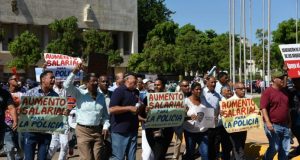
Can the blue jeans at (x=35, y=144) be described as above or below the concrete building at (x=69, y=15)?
below

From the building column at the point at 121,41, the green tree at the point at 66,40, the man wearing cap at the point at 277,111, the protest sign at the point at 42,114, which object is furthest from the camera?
the building column at the point at 121,41

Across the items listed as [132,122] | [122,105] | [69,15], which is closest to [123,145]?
[132,122]

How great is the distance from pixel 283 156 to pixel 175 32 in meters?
63.1

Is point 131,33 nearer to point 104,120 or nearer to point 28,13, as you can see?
point 28,13

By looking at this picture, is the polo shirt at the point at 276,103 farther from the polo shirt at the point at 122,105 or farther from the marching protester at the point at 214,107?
the polo shirt at the point at 122,105

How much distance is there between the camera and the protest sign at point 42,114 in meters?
8.23

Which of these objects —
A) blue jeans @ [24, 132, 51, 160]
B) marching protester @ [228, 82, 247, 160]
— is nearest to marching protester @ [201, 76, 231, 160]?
marching protester @ [228, 82, 247, 160]

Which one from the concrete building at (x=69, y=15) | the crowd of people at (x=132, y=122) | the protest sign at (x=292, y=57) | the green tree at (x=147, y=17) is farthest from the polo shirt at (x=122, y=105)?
the green tree at (x=147, y=17)

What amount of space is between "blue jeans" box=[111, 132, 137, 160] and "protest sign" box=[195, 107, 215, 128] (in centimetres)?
131

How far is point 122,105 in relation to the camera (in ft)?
27.1

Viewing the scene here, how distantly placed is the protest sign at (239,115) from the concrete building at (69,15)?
46.7m

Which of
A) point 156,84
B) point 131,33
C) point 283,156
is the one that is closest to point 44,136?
point 156,84

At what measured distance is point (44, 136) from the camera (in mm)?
8336

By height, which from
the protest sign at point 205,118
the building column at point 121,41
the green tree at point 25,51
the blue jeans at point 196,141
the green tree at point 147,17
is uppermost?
the green tree at point 147,17
